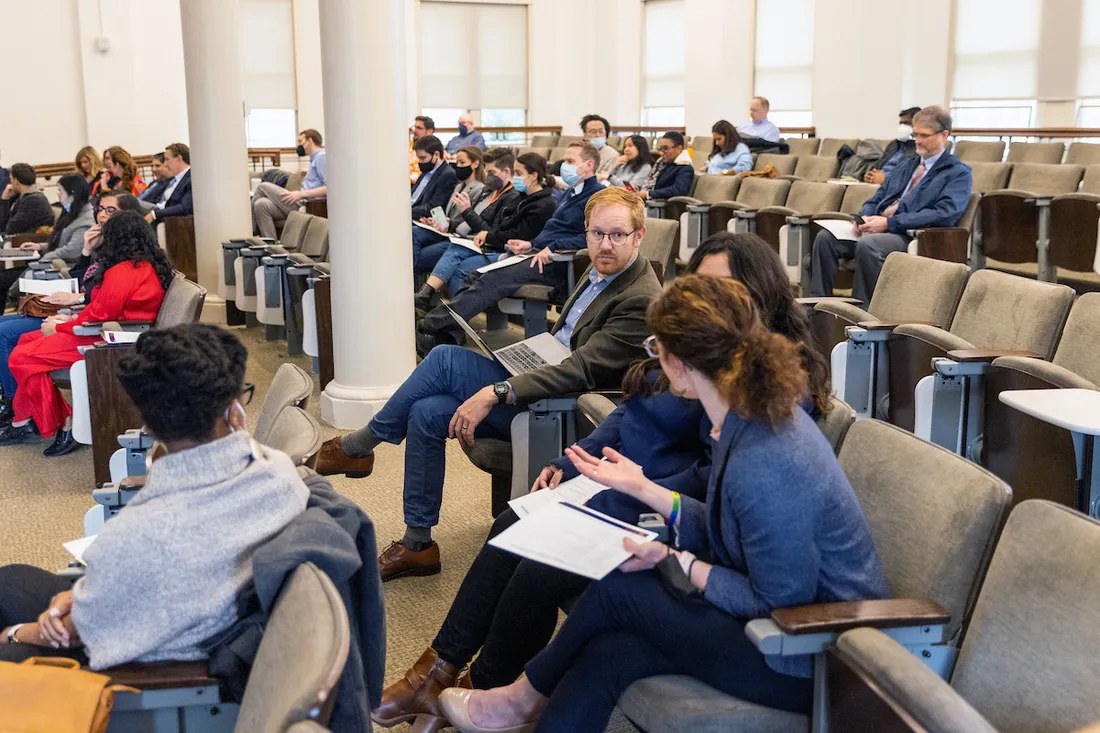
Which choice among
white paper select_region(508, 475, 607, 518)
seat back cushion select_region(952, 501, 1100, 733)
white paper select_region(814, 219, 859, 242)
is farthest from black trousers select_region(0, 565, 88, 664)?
white paper select_region(814, 219, 859, 242)

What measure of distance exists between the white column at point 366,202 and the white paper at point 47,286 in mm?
1578

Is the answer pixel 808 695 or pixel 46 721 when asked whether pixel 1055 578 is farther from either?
pixel 46 721

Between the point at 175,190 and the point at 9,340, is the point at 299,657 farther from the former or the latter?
the point at 175,190

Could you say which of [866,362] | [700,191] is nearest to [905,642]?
[866,362]

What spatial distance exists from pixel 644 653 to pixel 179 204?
7.07 meters

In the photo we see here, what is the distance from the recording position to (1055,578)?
1683mm

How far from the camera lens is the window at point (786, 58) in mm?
13109

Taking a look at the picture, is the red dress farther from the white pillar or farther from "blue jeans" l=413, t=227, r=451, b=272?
the white pillar

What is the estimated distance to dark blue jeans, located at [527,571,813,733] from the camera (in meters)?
1.93

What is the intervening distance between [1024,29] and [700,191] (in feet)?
15.3

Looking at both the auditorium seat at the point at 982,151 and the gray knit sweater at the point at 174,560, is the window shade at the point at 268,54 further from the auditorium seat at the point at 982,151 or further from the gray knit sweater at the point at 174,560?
the gray knit sweater at the point at 174,560

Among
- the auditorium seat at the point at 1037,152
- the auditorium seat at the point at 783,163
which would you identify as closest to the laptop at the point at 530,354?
the auditorium seat at the point at 783,163

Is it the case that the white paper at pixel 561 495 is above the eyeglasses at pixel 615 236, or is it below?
below

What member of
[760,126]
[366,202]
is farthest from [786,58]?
[366,202]
